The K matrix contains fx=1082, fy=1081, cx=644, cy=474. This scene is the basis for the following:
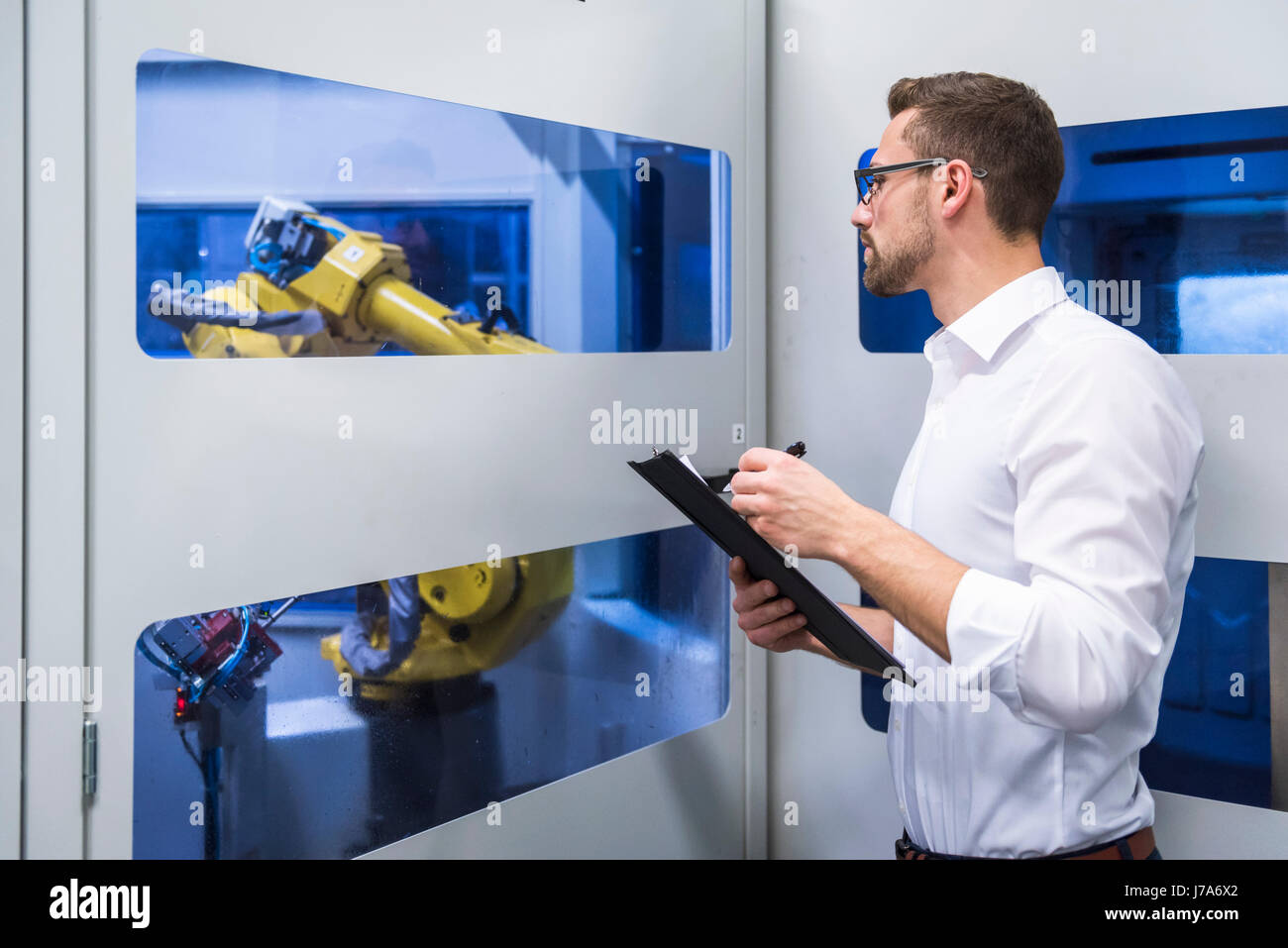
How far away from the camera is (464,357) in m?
1.29

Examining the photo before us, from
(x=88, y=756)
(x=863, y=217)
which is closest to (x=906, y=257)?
(x=863, y=217)

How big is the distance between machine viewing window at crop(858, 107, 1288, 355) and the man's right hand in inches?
20.6

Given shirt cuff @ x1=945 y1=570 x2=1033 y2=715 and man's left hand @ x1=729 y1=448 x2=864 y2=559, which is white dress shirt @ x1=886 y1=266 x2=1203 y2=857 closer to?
shirt cuff @ x1=945 y1=570 x2=1033 y2=715

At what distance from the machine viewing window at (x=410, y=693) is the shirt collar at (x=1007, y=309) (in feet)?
1.95

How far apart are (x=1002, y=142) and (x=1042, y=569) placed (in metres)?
0.52

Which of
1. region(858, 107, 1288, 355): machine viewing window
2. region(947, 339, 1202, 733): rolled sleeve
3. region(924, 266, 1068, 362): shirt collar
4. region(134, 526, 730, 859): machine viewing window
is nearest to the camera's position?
region(947, 339, 1202, 733): rolled sleeve

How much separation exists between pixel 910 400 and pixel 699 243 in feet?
1.32

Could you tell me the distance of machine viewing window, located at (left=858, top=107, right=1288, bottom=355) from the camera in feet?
4.34

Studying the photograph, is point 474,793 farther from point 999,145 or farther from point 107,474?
point 999,145

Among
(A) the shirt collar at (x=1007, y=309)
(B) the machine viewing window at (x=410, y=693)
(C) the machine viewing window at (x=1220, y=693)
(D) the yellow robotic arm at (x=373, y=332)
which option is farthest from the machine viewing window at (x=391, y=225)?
(C) the machine viewing window at (x=1220, y=693)

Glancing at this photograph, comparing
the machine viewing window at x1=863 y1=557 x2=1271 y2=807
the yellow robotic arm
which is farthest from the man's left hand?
the machine viewing window at x1=863 y1=557 x2=1271 y2=807

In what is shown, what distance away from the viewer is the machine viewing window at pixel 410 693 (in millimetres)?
1075
